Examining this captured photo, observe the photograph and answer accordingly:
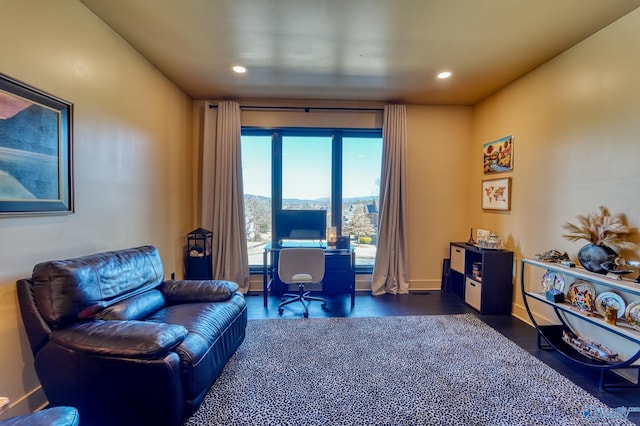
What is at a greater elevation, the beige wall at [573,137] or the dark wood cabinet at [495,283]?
the beige wall at [573,137]

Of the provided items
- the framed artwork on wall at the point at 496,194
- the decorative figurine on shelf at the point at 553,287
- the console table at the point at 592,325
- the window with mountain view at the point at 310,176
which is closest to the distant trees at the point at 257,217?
the window with mountain view at the point at 310,176

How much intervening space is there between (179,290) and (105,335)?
928mm

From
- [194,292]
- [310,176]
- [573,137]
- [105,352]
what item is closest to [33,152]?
[105,352]

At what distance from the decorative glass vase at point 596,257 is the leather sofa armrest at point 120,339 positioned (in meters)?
3.07

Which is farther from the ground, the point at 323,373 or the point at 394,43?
the point at 394,43

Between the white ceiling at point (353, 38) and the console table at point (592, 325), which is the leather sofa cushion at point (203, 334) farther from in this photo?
the console table at point (592, 325)

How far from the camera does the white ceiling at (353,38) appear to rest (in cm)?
208

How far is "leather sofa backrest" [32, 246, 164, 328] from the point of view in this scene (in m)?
1.60

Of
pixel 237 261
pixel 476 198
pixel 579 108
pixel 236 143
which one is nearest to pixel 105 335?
pixel 237 261

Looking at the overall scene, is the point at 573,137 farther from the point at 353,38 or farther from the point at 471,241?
the point at 353,38

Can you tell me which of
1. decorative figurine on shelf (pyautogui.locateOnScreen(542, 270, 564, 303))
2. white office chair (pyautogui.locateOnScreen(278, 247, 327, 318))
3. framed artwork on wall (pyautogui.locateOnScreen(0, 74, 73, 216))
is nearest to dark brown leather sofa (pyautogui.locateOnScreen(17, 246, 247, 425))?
framed artwork on wall (pyautogui.locateOnScreen(0, 74, 73, 216))

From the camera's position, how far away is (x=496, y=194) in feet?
11.8

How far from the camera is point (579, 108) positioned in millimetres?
2520

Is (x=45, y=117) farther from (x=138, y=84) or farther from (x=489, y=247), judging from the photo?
(x=489, y=247)
